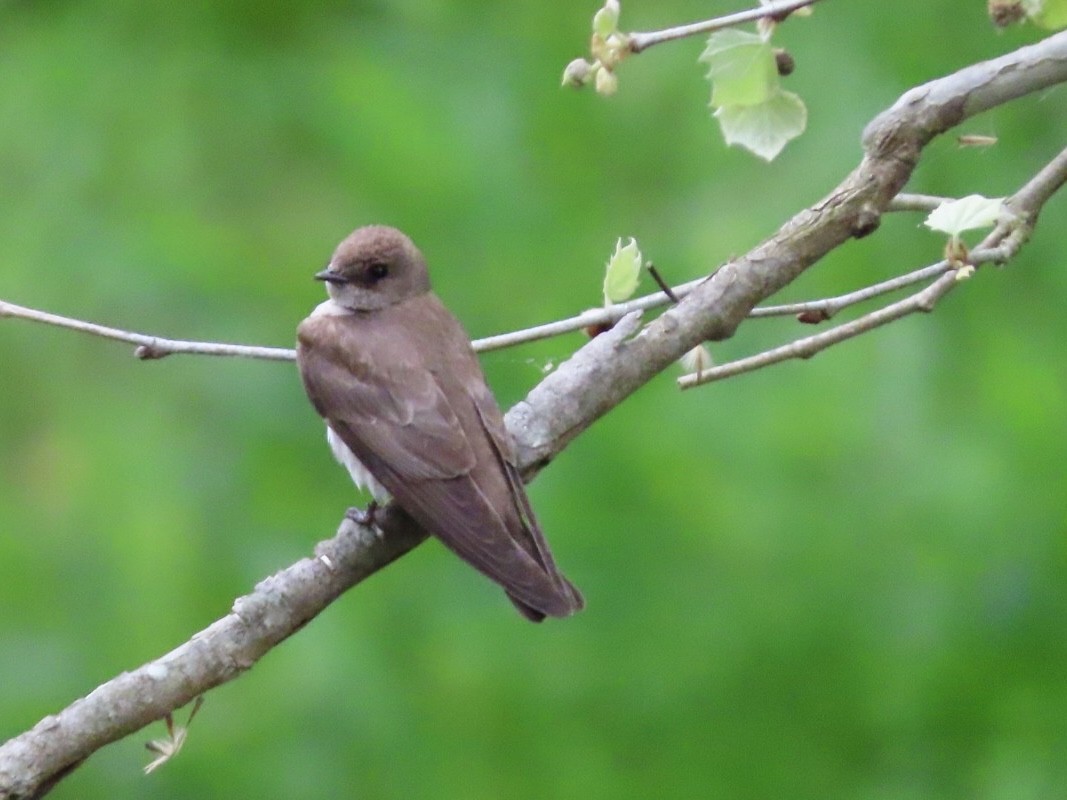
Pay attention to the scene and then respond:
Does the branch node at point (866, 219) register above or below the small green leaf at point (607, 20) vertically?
below

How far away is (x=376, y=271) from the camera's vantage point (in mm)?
Answer: 4699

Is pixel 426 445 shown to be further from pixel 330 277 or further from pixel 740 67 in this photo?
pixel 740 67

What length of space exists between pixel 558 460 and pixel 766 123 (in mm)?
2628

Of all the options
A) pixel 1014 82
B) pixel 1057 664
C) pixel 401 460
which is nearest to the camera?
pixel 1014 82

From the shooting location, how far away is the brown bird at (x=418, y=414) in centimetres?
376

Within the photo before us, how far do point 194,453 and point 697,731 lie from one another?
5.95 ft

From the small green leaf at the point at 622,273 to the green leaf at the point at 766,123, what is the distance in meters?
0.24

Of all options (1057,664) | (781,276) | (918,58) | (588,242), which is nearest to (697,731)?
(1057,664)

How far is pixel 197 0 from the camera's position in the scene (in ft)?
20.5

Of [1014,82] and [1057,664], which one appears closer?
[1014,82]

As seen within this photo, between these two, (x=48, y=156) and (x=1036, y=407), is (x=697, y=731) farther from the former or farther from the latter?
(x=48, y=156)

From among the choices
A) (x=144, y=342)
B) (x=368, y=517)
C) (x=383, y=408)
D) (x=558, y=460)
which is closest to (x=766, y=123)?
(x=368, y=517)

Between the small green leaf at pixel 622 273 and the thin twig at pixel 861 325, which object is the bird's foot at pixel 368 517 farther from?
the thin twig at pixel 861 325

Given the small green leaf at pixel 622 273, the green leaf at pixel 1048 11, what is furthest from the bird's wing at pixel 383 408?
the green leaf at pixel 1048 11
